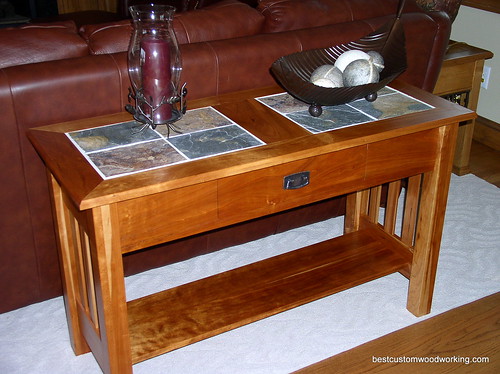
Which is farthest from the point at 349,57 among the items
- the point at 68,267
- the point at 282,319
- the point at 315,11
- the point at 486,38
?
the point at 486,38

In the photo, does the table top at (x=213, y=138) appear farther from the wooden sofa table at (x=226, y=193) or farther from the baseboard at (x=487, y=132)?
the baseboard at (x=487, y=132)

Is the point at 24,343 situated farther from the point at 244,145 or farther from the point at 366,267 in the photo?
the point at 366,267

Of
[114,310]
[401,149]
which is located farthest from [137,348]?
[401,149]

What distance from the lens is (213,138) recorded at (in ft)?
5.80

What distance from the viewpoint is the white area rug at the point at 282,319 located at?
6.80ft

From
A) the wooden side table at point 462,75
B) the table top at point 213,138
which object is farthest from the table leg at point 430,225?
the wooden side table at point 462,75

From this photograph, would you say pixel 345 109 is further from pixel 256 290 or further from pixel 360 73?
pixel 256 290

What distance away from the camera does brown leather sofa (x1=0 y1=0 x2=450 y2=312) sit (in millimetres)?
1905

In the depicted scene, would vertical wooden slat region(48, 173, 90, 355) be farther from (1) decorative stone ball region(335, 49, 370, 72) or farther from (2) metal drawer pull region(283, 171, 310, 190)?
(1) decorative stone ball region(335, 49, 370, 72)

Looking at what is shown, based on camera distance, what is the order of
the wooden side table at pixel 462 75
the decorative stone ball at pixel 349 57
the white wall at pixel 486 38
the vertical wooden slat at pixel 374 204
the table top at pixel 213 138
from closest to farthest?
Answer: 1. the table top at pixel 213 138
2. the decorative stone ball at pixel 349 57
3. the vertical wooden slat at pixel 374 204
4. the wooden side table at pixel 462 75
5. the white wall at pixel 486 38

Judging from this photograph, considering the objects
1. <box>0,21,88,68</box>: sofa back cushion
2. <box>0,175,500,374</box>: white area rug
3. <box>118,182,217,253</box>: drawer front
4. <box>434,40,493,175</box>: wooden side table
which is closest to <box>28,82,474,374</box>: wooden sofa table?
<box>118,182,217,253</box>: drawer front

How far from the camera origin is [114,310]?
1.66m

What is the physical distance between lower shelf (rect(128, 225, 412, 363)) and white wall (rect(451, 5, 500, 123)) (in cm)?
149

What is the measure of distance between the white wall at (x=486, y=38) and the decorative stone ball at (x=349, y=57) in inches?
67.4
